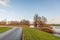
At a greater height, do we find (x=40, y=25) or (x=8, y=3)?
(x=8, y=3)

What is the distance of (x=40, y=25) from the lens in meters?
13.3

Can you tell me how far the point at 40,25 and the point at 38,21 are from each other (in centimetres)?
54

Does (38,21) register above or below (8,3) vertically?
below

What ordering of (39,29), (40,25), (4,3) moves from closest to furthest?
(4,3)
(40,25)
(39,29)

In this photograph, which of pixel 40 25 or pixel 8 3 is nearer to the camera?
pixel 8 3

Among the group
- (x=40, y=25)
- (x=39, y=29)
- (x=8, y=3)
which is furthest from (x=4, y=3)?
(x=39, y=29)

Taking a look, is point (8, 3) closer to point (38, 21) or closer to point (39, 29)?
point (38, 21)

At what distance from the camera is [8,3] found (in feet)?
32.4

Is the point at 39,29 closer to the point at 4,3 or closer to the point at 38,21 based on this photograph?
the point at 38,21

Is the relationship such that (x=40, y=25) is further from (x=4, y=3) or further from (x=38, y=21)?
(x=4, y=3)

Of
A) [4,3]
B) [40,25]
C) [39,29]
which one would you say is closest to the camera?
A: [4,3]

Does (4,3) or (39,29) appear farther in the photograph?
(39,29)

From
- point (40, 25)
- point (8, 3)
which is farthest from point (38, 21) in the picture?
point (8, 3)

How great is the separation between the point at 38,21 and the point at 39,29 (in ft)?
4.07
